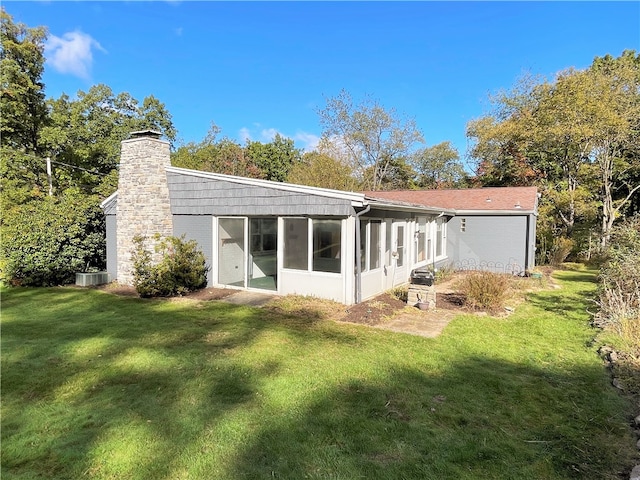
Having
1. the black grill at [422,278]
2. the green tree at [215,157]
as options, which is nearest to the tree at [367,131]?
the green tree at [215,157]

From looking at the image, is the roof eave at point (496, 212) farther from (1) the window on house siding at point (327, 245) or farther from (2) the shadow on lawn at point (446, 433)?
(2) the shadow on lawn at point (446, 433)

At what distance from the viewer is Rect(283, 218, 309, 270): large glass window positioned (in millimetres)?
8898

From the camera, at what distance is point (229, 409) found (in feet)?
12.6

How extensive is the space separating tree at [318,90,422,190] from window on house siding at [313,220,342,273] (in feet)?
70.7

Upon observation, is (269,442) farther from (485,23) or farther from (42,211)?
(485,23)

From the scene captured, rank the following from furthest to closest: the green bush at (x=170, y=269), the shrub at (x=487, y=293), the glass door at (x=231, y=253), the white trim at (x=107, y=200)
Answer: the white trim at (x=107, y=200) → the glass door at (x=231, y=253) → the green bush at (x=170, y=269) → the shrub at (x=487, y=293)

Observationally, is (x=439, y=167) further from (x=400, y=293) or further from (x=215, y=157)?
(x=400, y=293)

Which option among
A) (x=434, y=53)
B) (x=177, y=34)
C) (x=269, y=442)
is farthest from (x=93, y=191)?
(x=269, y=442)

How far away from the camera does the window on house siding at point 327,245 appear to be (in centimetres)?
846

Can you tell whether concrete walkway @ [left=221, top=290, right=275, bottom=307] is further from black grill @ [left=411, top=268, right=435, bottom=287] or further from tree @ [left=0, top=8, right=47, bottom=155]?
tree @ [left=0, top=8, right=47, bottom=155]

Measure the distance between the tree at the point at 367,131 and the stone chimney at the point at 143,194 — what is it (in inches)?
782

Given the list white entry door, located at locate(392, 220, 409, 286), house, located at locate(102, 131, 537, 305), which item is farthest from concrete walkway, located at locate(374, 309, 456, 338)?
white entry door, located at locate(392, 220, 409, 286)

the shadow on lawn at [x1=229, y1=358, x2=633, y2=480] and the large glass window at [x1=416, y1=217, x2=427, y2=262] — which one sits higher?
the large glass window at [x1=416, y1=217, x2=427, y2=262]

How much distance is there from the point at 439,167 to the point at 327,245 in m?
28.5
